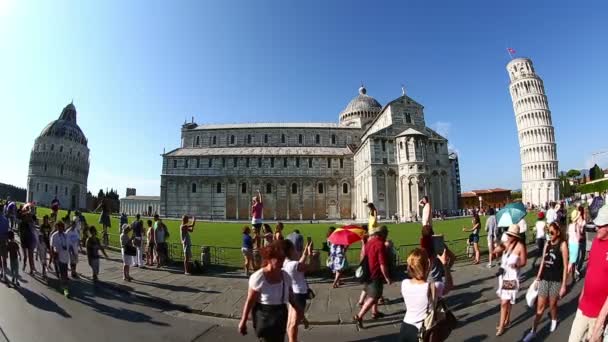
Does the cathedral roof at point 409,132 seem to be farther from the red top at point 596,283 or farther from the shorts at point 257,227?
the red top at point 596,283

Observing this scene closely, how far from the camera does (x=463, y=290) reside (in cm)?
828

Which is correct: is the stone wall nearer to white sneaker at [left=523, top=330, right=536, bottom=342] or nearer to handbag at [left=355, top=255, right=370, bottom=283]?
handbag at [left=355, top=255, right=370, bottom=283]

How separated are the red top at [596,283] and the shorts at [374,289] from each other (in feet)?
9.91

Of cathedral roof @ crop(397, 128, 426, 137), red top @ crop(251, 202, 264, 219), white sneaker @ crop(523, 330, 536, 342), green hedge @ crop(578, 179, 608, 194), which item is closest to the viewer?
white sneaker @ crop(523, 330, 536, 342)

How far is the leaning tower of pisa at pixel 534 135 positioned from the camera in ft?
216

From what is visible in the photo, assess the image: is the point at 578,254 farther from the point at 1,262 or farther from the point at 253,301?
the point at 1,262

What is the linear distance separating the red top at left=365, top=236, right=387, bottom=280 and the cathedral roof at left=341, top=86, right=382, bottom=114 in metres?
55.5

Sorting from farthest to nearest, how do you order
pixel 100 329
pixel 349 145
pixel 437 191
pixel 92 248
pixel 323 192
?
1. pixel 349 145
2. pixel 323 192
3. pixel 437 191
4. pixel 92 248
5. pixel 100 329

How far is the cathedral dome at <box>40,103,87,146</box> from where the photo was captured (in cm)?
8731

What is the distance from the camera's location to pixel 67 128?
9038 cm

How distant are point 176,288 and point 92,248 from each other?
9.32 feet

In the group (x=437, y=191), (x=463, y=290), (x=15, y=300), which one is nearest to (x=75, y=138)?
(x=437, y=191)

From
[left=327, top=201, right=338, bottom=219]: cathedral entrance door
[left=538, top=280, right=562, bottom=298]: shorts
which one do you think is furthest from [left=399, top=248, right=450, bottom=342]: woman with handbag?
[left=327, top=201, right=338, bottom=219]: cathedral entrance door

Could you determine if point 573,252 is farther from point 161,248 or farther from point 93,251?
point 93,251
